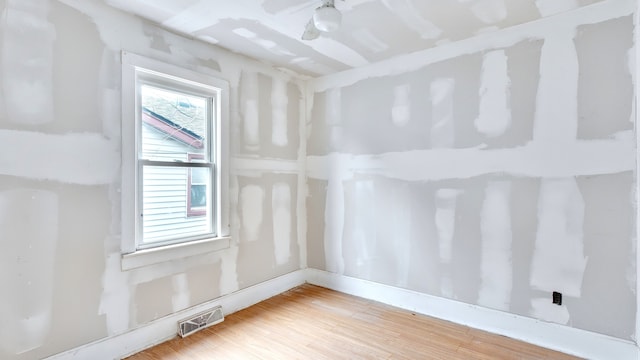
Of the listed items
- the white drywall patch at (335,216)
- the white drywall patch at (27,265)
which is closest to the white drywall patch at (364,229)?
the white drywall patch at (335,216)

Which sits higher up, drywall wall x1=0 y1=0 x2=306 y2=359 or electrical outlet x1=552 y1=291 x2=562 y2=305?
drywall wall x1=0 y1=0 x2=306 y2=359

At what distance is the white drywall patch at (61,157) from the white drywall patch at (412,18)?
2312 mm

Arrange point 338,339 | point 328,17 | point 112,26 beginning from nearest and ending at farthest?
point 328,17
point 112,26
point 338,339

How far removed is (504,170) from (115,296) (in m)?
3.29

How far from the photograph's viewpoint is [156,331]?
2623 millimetres

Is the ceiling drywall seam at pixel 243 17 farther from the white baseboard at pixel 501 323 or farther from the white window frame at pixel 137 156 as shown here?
the white baseboard at pixel 501 323

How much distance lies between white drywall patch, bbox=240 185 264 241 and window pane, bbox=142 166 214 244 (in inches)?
15.0

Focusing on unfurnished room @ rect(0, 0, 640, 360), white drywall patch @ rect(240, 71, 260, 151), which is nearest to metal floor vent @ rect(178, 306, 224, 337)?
unfurnished room @ rect(0, 0, 640, 360)

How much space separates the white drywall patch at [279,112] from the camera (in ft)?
12.2

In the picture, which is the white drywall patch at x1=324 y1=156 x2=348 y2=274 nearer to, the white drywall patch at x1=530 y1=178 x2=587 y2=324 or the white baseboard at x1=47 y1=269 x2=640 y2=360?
the white baseboard at x1=47 y1=269 x2=640 y2=360

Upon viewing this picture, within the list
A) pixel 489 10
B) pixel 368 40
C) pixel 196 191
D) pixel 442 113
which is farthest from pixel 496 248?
pixel 196 191

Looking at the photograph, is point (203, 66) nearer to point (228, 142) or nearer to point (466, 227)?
point (228, 142)

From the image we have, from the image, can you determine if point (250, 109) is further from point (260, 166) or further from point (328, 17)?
point (328, 17)

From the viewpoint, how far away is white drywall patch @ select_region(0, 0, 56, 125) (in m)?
1.96
